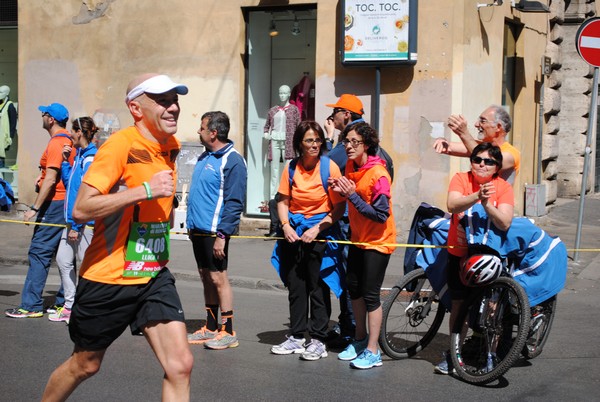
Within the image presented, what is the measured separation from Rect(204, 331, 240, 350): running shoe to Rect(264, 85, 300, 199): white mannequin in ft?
23.3

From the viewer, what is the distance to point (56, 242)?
30.0ft

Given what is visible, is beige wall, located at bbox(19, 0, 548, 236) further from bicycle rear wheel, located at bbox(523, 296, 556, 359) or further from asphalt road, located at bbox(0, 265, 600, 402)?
bicycle rear wheel, located at bbox(523, 296, 556, 359)

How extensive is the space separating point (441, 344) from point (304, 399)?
1.99 metres

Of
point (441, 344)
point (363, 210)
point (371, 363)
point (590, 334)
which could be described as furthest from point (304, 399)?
point (590, 334)

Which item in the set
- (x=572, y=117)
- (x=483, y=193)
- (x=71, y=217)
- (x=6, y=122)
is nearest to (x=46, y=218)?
(x=71, y=217)

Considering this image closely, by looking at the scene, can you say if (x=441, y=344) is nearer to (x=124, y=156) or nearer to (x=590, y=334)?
(x=590, y=334)

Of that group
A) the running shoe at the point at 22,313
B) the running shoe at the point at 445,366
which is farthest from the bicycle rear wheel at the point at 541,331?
the running shoe at the point at 22,313

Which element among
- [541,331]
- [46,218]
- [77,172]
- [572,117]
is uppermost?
[572,117]

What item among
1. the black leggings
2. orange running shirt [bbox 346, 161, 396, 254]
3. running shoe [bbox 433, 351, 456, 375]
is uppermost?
orange running shirt [bbox 346, 161, 396, 254]

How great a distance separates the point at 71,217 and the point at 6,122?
28.5 ft

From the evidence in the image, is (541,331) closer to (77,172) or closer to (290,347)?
(290,347)

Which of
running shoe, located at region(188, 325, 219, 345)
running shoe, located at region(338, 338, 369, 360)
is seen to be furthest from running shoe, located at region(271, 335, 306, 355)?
running shoe, located at region(188, 325, 219, 345)

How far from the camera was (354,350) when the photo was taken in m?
7.44

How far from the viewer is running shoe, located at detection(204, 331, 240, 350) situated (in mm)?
7742
